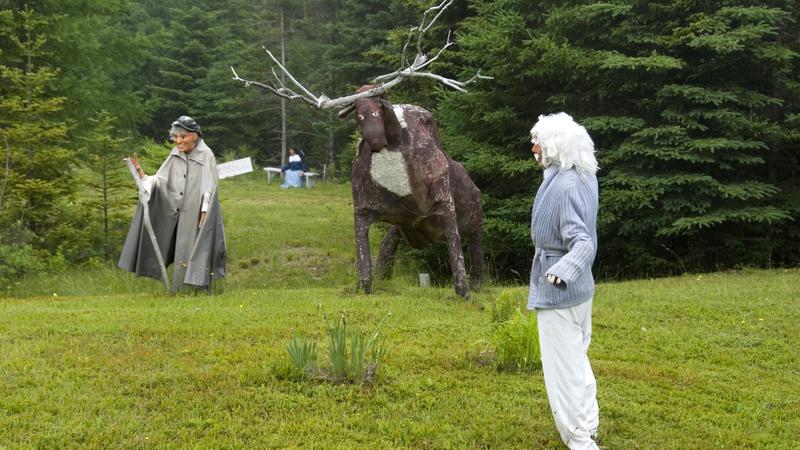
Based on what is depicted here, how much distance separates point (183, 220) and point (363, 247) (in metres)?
2.13

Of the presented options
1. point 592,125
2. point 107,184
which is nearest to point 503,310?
point 592,125

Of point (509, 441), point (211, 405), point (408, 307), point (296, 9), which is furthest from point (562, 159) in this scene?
point (296, 9)

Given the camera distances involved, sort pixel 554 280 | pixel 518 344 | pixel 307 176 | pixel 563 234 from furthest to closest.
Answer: pixel 307 176 → pixel 518 344 → pixel 563 234 → pixel 554 280

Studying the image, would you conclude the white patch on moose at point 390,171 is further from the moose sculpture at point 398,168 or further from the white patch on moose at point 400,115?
the white patch on moose at point 400,115

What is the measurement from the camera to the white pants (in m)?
4.54

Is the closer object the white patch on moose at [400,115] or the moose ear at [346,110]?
the moose ear at [346,110]

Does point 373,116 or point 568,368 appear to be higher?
point 373,116

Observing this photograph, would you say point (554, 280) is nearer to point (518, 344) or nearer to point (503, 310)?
point (518, 344)

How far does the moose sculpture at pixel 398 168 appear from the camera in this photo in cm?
913

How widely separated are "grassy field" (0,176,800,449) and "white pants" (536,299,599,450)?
0.50 metres

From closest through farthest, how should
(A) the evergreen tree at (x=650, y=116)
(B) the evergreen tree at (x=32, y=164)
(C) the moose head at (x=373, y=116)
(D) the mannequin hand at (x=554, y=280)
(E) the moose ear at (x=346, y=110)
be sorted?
(D) the mannequin hand at (x=554, y=280)
(C) the moose head at (x=373, y=116)
(E) the moose ear at (x=346, y=110)
(B) the evergreen tree at (x=32, y=164)
(A) the evergreen tree at (x=650, y=116)

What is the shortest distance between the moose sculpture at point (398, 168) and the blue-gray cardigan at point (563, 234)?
464 cm

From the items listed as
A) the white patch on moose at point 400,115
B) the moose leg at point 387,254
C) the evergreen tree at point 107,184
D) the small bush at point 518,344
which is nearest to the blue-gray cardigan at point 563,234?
the small bush at point 518,344

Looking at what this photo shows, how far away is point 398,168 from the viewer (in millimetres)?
9398
